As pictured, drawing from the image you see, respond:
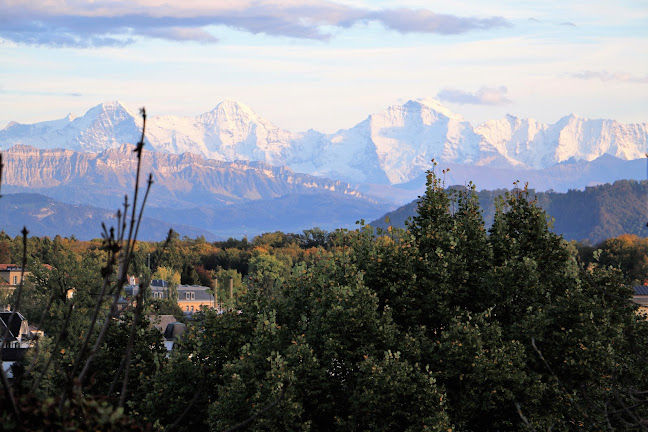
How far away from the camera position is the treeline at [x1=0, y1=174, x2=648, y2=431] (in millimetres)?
24516

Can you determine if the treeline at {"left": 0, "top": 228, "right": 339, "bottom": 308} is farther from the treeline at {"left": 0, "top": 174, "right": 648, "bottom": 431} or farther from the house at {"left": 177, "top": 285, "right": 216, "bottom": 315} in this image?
the treeline at {"left": 0, "top": 174, "right": 648, "bottom": 431}

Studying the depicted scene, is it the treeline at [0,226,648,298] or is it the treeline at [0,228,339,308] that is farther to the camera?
the treeline at [0,228,339,308]

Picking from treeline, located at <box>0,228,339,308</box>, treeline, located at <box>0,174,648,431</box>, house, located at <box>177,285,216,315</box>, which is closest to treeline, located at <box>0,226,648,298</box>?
treeline, located at <box>0,228,339,308</box>

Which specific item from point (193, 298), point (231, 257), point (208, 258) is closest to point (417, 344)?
point (193, 298)

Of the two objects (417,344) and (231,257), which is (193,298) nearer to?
(231,257)

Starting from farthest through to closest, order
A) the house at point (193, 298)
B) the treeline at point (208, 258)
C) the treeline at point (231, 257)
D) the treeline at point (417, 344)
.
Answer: the treeline at point (208, 258)
the treeline at point (231, 257)
the house at point (193, 298)
the treeline at point (417, 344)

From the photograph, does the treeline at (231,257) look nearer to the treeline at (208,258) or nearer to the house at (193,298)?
the treeline at (208,258)

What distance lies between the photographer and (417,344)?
26.3 metres

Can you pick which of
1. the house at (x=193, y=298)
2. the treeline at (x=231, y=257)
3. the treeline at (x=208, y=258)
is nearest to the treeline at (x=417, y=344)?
the treeline at (x=231, y=257)

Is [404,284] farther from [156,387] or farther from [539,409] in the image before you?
[156,387]

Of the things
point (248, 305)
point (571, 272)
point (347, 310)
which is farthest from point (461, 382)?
point (248, 305)

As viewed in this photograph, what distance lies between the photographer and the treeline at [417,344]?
24516mm

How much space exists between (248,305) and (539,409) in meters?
10.7

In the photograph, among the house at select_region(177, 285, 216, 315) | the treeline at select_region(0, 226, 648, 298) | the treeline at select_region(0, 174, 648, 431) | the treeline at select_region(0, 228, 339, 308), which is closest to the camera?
the treeline at select_region(0, 174, 648, 431)
